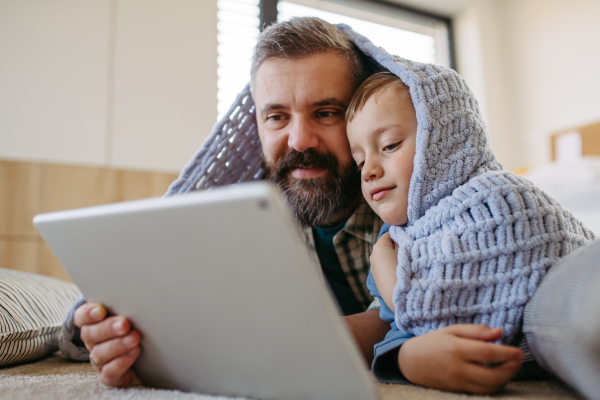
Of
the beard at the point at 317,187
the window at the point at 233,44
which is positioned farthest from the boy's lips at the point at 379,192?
the window at the point at 233,44

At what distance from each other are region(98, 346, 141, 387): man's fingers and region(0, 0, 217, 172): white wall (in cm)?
184

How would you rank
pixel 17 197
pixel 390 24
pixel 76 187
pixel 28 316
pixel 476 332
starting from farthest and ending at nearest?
1. pixel 390 24
2. pixel 76 187
3. pixel 17 197
4. pixel 28 316
5. pixel 476 332

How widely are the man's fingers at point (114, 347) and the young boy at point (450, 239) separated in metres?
0.33

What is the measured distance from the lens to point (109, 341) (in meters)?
0.59

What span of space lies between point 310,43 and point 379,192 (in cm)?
48

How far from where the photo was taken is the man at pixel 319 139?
107 cm

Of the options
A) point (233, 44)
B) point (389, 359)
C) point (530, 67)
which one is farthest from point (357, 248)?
point (530, 67)

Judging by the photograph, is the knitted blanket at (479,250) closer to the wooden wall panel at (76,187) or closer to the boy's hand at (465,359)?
the boy's hand at (465,359)

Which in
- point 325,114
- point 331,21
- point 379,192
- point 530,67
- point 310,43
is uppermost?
point 331,21

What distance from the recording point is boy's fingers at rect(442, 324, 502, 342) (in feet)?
1.77

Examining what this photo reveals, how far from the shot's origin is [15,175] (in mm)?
2072

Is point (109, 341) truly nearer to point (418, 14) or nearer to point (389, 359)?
point (389, 359)

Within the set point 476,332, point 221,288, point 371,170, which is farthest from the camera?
point 371,170

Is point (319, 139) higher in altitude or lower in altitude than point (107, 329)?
higher
